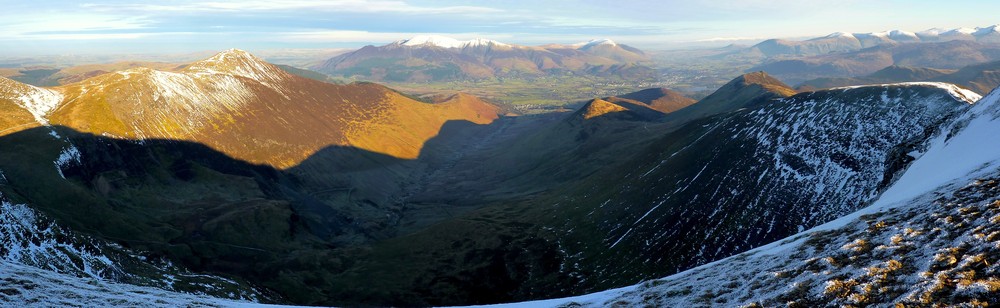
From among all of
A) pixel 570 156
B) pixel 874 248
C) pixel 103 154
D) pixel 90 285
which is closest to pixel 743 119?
pixel 570 156

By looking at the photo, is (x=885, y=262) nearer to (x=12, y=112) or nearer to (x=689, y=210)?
(x=689, y=210)

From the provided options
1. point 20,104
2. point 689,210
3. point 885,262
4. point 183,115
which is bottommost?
point 689,210

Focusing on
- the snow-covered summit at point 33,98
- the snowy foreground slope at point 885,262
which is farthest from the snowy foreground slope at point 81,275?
the snow-covered summit at point 33,98

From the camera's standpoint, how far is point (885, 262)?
17.8 m

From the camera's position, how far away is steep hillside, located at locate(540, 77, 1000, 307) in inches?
600

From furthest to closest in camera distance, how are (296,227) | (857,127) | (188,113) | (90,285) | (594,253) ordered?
1. (188,113)
2. (296,227)
3. (594,253)
4. (857,127)
5. (90,285)

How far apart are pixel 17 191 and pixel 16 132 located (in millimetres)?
36789

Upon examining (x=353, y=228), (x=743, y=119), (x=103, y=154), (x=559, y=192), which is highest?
(x=743, y=119)

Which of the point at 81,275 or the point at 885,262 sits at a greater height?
the point at 885,262

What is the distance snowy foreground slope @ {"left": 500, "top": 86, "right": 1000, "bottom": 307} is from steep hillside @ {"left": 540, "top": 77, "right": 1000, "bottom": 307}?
3 centimetres

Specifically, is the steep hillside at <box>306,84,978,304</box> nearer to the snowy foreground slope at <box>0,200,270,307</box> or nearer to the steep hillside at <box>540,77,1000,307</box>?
the snowy foreground slope at <box>0,200,270,307</box>

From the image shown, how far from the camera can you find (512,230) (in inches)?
4540

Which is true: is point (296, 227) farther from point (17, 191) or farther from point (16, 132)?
point (16, 132)

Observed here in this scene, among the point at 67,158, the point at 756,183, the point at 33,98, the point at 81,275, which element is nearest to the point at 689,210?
the point at 756,183
